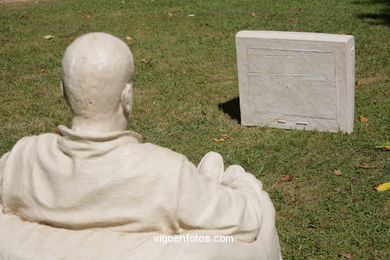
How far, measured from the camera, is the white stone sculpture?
7.75 ft

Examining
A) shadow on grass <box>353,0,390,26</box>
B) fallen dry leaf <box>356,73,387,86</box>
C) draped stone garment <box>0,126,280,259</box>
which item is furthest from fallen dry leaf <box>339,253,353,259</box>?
shadow on grass <box>353,0,390,26</box>

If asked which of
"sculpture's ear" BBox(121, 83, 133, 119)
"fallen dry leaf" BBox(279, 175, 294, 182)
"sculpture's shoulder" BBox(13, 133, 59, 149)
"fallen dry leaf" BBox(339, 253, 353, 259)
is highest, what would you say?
"sculpture's ear" BBox(121, 83, 133, 119)

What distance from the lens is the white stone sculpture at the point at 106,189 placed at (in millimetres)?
2363

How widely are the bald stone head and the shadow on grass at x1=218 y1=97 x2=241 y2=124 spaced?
4184 mm

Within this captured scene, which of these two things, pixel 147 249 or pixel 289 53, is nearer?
pixel 147 249

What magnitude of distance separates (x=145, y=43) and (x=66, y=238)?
23.4 feet

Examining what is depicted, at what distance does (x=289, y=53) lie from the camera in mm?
5922

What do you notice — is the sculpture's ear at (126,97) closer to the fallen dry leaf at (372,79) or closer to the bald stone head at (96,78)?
the bald stone head at (96,78)

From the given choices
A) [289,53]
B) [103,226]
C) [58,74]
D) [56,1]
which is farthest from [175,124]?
[56,1]

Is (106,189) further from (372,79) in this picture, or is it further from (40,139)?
(372,79)

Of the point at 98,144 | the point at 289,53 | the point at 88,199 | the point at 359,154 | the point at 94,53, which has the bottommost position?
the point at 359,154

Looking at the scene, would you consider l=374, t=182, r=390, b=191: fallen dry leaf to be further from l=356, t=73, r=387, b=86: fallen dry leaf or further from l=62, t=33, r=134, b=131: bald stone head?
l=62, t=33, r=134, b=131: bald stone head

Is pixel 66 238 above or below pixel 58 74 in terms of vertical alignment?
above

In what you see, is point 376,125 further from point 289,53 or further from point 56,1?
point 56,1
